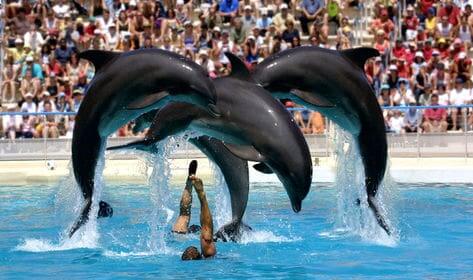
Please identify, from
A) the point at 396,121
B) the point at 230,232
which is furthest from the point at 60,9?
the point at 230,232

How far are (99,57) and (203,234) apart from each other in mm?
2203

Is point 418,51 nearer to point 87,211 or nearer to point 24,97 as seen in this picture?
point 24,97

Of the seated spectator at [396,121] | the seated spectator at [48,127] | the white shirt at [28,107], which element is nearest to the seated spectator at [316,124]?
the seated spectator at [396,121]

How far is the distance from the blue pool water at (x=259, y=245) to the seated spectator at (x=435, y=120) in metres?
2.87

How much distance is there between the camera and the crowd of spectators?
24.8 m

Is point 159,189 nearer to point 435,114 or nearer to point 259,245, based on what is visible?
point 259,245

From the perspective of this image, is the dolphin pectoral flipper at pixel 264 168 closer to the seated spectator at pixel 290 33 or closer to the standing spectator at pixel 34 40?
the seated spectator at pixel 290 33

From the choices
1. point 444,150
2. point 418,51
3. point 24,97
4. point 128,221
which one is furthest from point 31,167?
point 418,51

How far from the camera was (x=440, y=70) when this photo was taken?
970 inches

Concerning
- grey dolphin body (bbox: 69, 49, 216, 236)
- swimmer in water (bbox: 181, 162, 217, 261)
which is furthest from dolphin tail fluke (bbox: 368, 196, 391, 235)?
grey dolphin body (bbox: 69, 49, 216, 236)

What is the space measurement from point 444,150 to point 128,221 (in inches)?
290

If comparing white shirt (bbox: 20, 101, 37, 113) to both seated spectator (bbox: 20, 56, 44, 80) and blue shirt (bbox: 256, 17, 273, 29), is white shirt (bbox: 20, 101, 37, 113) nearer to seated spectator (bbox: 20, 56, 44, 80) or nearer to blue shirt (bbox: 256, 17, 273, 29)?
seated spectator (bbox: 20, 56, 44, 80)

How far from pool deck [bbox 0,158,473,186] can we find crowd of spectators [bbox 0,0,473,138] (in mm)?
3026

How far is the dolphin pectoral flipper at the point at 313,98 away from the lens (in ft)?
41.4
